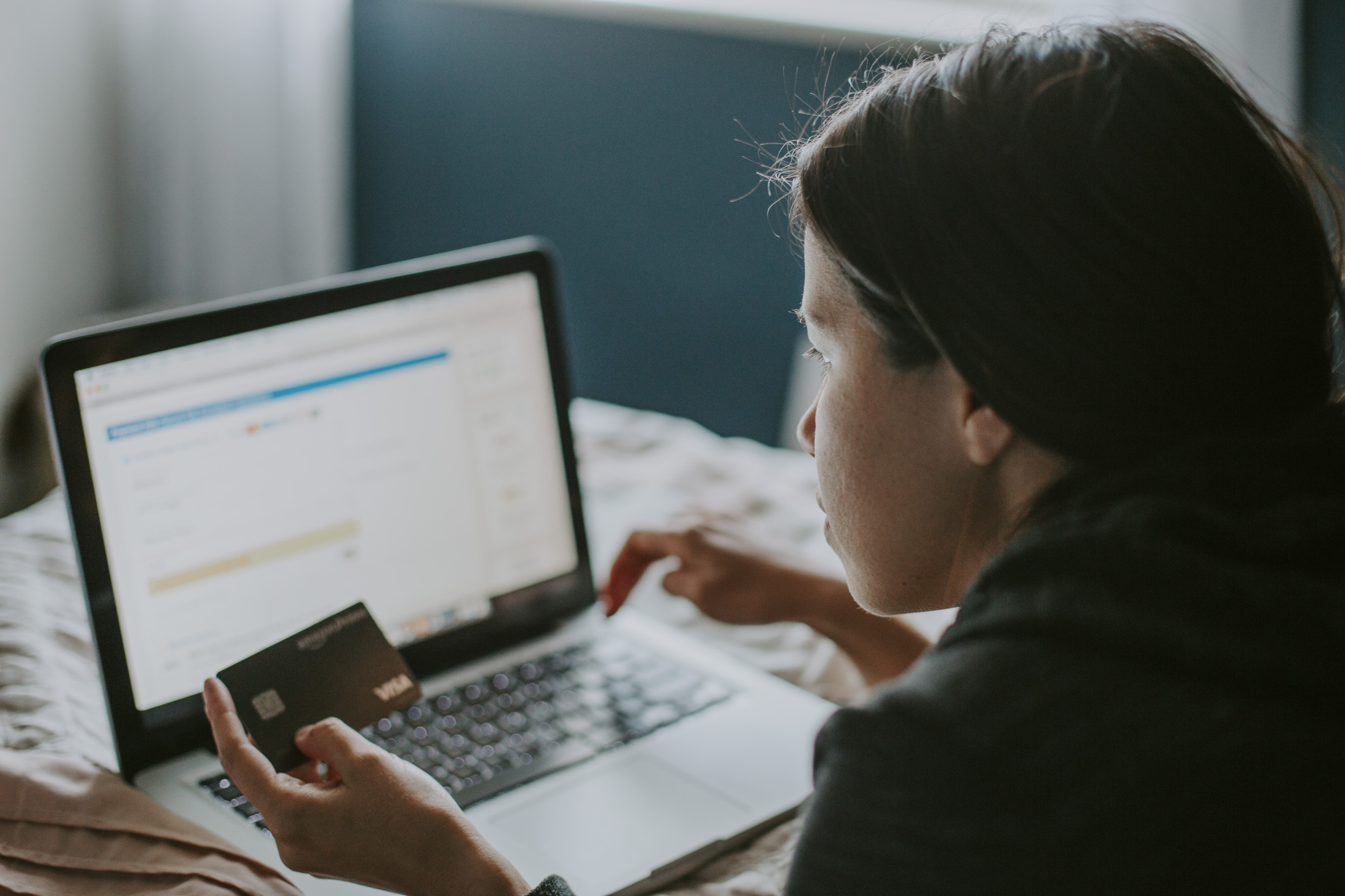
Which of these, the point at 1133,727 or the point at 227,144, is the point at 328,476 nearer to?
the point at 1133,727

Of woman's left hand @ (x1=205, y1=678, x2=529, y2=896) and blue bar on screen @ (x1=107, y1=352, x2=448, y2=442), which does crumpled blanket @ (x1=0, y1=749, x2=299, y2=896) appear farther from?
blue bar on screen @ (x1=107, y1=352, x2=448, y2=442)

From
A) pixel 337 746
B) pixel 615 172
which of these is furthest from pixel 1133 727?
pixel 615 172

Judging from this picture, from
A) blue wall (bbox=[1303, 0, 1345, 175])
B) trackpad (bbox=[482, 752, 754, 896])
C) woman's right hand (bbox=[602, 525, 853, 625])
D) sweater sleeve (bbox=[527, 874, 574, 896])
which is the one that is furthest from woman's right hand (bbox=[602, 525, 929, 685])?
blue wall (bbox=[1303, 0, 1345, 175])

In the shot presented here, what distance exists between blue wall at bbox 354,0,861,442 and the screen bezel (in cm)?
129

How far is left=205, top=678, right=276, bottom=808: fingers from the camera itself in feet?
2.20

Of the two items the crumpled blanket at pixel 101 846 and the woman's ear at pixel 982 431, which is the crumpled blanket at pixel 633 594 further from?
the woman's ear at pixel 982 431

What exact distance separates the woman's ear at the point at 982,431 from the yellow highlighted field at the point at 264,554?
50 centimetres

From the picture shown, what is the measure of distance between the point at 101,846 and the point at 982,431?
1.91 feet

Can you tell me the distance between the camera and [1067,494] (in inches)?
24.3

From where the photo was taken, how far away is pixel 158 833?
2.37ft

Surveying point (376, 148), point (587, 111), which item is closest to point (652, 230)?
point (587, 111)

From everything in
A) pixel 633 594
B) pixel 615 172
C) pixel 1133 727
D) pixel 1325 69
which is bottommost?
pixel 633 594

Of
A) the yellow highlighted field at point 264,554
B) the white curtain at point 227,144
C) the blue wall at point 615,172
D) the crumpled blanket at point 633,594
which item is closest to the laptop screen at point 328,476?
the yellow highlighted field at point 264,554

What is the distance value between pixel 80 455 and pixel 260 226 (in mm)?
1758
